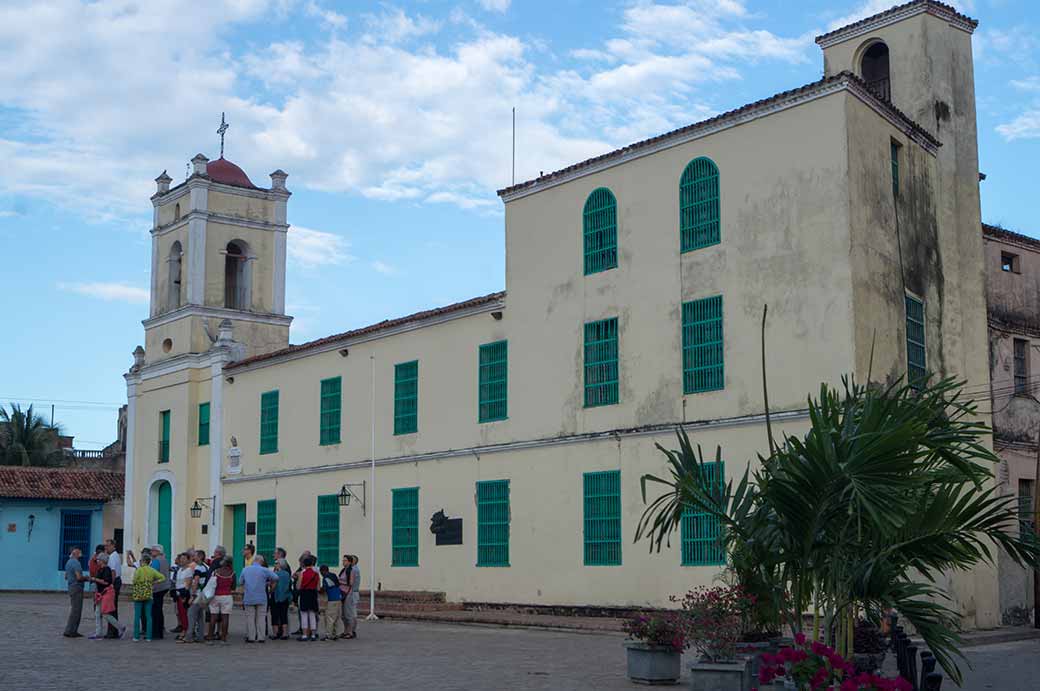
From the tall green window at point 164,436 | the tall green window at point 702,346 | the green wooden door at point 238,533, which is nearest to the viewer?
the tall green window at point 702,346

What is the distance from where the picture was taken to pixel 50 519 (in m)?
41.1

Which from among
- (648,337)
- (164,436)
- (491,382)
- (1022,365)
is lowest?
(164,436)

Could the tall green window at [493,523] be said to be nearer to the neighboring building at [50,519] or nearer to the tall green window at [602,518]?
the tall green window at [602,518]

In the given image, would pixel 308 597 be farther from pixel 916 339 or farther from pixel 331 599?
pixel 916 339

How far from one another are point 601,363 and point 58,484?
25187 mm

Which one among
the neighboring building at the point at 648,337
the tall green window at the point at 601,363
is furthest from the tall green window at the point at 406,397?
the tall green window at the point at 601,363

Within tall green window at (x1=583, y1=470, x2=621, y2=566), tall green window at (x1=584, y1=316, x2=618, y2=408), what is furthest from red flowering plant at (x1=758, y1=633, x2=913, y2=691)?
tall green window at (x1=584, y1=316, x2=618, y2=408)

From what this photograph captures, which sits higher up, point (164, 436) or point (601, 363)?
point (601, 363)

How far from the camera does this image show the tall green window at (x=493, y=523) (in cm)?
2539

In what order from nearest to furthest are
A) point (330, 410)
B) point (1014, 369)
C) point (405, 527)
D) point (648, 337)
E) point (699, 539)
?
point (699, 539)
point (648, 337)
point (1014, 369)
point (405, 527)
point (330, 410)

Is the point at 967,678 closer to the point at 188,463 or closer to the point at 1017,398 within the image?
the point at 1017,398

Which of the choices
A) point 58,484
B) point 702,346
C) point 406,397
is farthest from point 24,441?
point 702,346

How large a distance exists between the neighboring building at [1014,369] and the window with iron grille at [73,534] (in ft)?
97.8

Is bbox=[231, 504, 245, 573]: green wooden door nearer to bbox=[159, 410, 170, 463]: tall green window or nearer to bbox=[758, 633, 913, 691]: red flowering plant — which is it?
bbox=[159, 410, 170, 463]: tall green window
